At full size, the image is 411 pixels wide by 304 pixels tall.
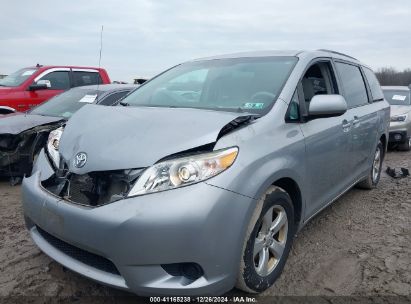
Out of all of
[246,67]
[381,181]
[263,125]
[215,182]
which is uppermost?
[246,67]

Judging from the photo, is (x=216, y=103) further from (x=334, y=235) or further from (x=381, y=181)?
(x=381, y=181)

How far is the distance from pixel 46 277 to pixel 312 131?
2230mm

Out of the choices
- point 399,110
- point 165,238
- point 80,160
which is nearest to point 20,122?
point 80,160

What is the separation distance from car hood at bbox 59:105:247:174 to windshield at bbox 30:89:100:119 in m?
3.15

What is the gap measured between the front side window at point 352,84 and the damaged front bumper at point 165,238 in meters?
2.31

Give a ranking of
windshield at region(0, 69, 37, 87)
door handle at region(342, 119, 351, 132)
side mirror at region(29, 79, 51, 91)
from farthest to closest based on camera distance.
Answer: windshield at region(0, 69, 37, 87) → side mirror at region(29, 79, 51, 91) → door handle at region(342, 119, 351, 132)

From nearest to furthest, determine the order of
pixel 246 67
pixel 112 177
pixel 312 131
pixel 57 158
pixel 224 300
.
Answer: pixel 112 177, pixel 224 300, pixel 57 158, pixel 312 131, pixel 246 67

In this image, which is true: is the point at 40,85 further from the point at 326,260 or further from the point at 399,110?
the point at 399,110

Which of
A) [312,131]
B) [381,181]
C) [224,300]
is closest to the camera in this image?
[224,300]

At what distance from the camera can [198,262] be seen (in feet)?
6.63

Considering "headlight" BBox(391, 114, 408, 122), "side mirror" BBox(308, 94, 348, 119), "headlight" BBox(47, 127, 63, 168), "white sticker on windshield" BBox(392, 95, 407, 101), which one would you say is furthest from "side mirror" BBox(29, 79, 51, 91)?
"white sticker on windshield" BBox(392, 95, 407, 101)

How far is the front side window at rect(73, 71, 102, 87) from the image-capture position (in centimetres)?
871

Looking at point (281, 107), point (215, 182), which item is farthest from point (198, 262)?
point (281, 107)

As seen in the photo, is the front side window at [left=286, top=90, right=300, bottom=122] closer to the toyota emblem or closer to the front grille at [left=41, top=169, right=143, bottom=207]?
the front grille at [left=41, top=169, right=143, bottom=207]
